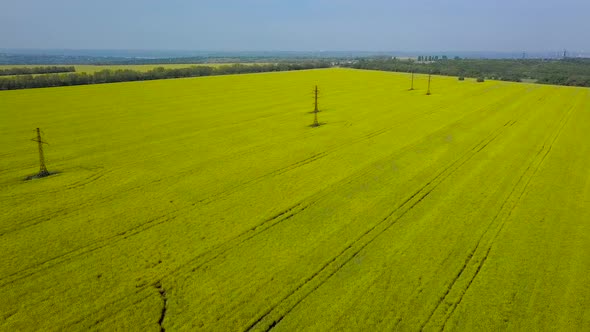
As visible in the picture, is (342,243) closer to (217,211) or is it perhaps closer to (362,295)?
(362,295)

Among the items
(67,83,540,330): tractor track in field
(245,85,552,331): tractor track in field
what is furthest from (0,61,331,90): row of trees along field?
(245,85,552,331): tractor track in field

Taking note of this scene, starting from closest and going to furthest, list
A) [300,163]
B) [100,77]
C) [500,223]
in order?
[500,223] → [300,163] → [100,77]

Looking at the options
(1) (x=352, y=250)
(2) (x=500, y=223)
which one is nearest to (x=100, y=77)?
(1) (x=352, y=250)

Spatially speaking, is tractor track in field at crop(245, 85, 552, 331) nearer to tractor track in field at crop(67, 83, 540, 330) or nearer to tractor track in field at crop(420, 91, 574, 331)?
tractor track in field at crop(67, 83, 540, 330)

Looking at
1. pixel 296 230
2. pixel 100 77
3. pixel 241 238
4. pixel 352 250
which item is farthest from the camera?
pixel 100 77

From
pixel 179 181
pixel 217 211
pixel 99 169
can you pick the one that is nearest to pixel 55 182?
pixel 99 169

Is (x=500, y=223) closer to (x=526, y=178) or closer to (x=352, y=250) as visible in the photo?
(x=352, y=250)

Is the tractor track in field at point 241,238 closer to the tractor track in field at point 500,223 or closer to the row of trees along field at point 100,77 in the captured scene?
the tractor track in field at point 500,223

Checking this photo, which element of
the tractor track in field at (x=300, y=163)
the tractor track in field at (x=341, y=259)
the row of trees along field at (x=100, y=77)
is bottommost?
the tractor track in field at (x=341, y=259)

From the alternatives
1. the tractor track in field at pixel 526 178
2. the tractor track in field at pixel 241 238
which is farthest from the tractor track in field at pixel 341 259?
the tractor track in field at pixel 526 178
